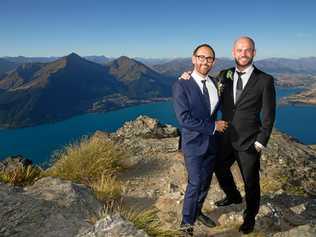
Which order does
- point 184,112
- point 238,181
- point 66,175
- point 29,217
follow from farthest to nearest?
point 238,181
point 66,175
point 184,112
point 29,217

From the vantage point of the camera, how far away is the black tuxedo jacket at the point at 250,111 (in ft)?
16.7

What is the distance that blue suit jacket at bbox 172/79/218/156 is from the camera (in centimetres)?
496

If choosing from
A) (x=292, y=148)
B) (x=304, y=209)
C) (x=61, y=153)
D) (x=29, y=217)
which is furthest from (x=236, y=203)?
(x=292, y=148)

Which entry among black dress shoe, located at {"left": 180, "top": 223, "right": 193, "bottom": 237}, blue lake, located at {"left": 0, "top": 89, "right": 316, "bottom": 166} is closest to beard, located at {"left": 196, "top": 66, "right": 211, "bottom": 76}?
black dress shoe, located at {"left": 180, "top": 223, "right": 193, "bottom": 237}

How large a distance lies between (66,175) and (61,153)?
149cm

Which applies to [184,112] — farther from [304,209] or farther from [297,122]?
[297,122]

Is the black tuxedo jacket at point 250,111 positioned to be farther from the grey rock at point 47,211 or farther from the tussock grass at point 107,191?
the tussock grass at point 107,191

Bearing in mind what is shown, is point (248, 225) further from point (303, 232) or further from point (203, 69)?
point (203, 69)

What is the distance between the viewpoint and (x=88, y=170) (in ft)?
29.4

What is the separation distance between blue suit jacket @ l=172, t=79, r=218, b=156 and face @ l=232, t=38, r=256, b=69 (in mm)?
749

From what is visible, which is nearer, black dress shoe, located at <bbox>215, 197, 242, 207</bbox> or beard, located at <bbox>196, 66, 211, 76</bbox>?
beard, located at <bbox>196, 66, 211, 76</bbox>

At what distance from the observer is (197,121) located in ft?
16.3

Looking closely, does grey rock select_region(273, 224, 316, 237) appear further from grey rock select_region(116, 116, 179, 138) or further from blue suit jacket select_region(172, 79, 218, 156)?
grey rock select_region(116, 116, 179, 138)

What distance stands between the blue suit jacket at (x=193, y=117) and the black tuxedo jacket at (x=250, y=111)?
39cm
